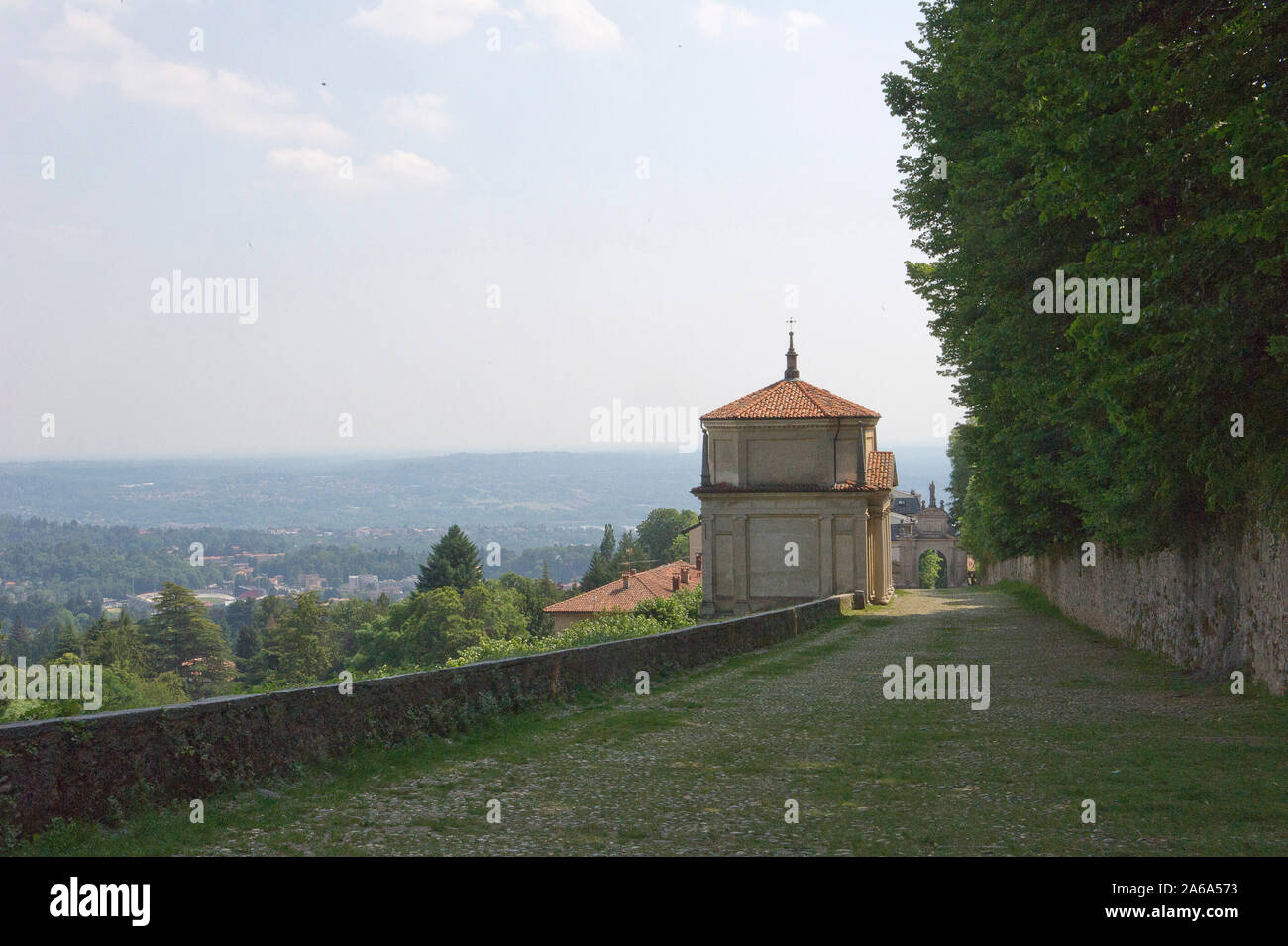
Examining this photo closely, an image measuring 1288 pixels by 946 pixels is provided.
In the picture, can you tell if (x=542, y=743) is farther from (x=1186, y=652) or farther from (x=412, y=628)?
(x=412, y=628)

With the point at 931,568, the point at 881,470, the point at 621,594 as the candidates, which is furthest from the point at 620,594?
the point at 931,568

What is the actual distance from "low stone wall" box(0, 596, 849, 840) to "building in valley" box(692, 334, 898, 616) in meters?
31.4

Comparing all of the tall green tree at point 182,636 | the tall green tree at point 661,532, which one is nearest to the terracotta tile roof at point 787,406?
the tall green tree at point 182,636

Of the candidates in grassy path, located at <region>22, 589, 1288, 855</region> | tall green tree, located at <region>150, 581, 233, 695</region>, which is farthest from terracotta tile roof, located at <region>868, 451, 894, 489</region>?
tall green tree, located at <region>150, 581, 233, 695</region>

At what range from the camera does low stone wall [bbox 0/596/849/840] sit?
20.7ft

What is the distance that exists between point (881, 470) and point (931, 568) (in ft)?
240

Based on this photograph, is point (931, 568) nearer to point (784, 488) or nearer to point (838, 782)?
point (784, 488)

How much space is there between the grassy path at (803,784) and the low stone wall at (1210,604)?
72 centimetres

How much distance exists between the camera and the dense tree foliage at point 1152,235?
10.5m

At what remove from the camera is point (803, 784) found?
335 inches

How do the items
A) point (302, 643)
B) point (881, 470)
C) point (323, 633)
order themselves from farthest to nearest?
point (323, 633), point (302, 643), point (881, 470)

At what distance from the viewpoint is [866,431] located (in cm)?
4616

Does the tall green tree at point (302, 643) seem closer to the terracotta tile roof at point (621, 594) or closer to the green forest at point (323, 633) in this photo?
the green forest at point (323, 633)
